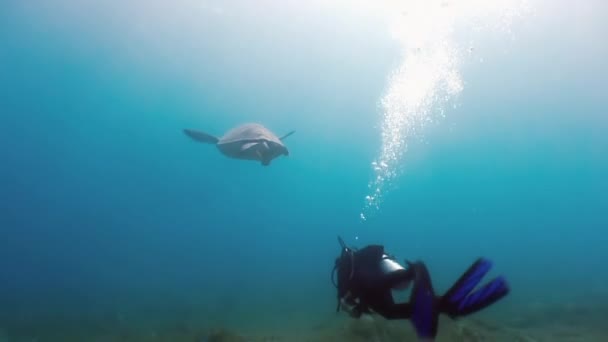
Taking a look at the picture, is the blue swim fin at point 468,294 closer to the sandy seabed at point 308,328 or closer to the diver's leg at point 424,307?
the diver's leg at point 424,307

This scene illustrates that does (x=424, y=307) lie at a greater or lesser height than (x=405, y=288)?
lesser

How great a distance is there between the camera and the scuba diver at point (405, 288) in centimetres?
213

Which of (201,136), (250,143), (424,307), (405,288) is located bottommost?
(424,307)

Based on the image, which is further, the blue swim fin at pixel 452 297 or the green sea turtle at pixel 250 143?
the green sea turtle at pixel 250 143

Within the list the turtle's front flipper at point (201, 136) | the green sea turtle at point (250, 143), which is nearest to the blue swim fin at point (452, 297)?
the green sea turtle at point (250, 143)

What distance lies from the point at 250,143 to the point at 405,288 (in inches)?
327

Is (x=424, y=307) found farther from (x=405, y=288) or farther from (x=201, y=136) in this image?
(x=201, y=136)

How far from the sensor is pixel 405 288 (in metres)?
2.42

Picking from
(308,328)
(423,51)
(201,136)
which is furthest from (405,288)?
(423,51)

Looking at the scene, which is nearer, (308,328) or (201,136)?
(308,328)

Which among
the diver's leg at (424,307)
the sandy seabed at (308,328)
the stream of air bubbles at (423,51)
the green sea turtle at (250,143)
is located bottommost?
the diver's leg at (424,307)

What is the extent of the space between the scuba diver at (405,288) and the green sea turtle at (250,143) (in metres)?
7.64

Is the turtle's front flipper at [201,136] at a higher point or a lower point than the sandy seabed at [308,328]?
higher

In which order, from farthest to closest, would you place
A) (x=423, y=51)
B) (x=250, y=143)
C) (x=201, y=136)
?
(x=423, y=51)
(x=201, y=136)
(x=250, y=143)
